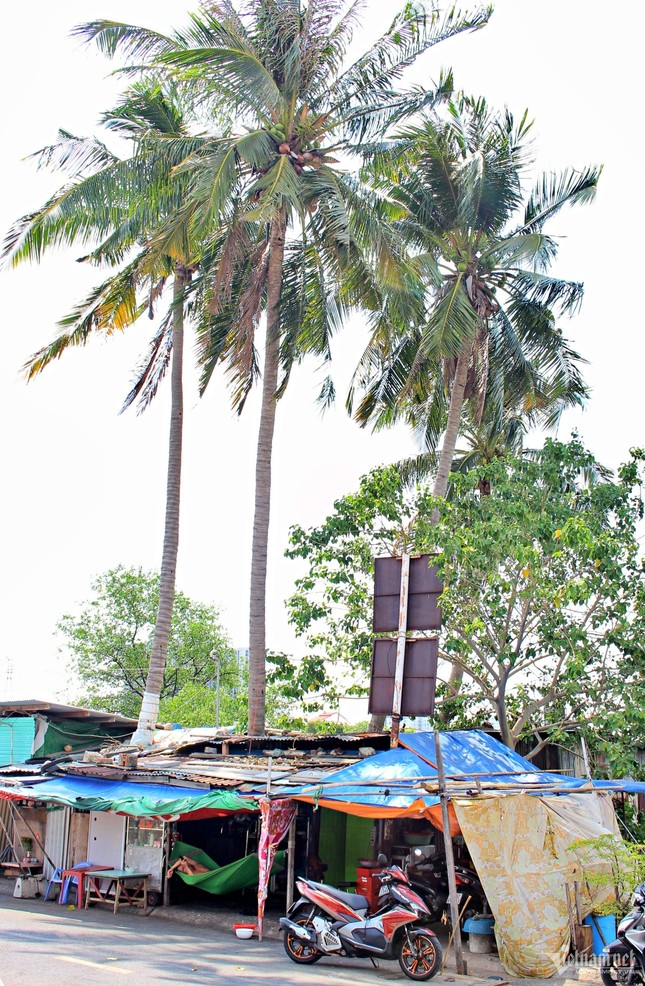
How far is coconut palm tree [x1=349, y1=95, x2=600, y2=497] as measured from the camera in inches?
786

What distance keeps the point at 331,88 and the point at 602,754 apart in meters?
13.7

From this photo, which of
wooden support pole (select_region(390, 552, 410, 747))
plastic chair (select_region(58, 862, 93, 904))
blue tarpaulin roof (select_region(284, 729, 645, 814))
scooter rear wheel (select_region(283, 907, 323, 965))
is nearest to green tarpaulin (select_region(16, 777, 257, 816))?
blue tarpaulin roof (select_region(284, 729, 645, 814))

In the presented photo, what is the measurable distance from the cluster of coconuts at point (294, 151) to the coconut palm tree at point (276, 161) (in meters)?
0.02

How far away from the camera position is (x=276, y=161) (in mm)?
18797

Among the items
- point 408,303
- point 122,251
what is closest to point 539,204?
point 408,303

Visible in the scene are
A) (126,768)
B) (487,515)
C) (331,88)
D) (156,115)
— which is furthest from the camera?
(156,115)

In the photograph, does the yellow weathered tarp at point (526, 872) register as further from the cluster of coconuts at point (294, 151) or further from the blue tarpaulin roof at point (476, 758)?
the cluster of coconuts at point (294, 151)

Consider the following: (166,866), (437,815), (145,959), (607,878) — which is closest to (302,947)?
(145,959)

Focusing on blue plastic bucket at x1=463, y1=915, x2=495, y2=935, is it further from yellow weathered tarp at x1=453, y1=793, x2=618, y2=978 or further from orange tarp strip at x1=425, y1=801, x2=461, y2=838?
orange tarp strip at x1=425, y1=801, x2=461, y2=838

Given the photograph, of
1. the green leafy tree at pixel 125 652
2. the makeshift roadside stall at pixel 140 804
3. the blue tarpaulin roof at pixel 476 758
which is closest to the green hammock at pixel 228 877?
the makeshift roadside stall at pixel 140 804

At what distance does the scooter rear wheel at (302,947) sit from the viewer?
36.2 ft

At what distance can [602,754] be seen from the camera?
17.7 m

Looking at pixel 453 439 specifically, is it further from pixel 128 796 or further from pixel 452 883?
pixel 452 883

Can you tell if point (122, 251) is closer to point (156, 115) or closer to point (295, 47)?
point (156, 115)
